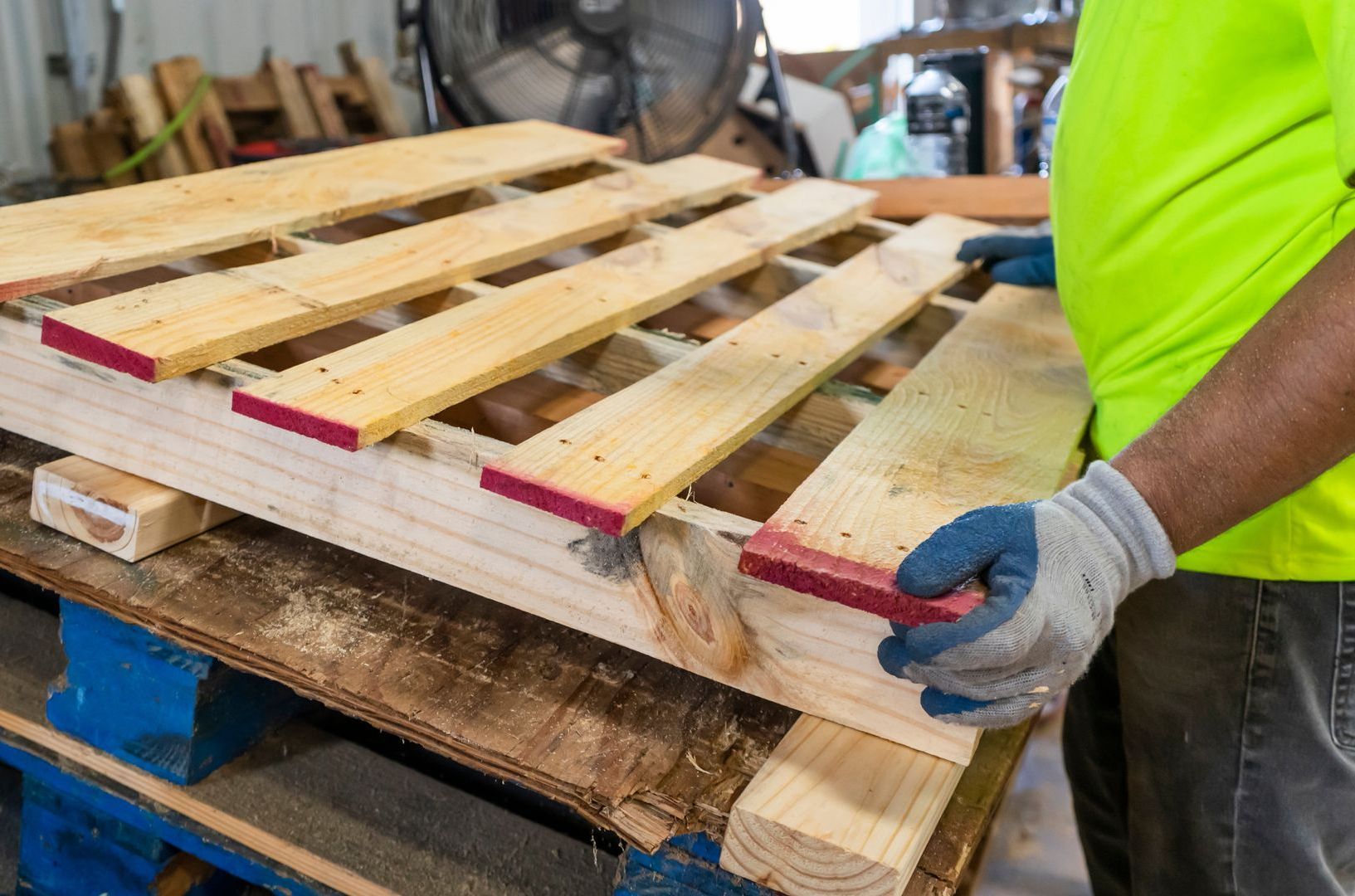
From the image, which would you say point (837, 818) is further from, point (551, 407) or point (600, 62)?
point (600, 62)

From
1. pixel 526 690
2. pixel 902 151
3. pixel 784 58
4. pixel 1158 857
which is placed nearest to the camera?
pixel 526 690

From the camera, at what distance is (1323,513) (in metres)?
1.33

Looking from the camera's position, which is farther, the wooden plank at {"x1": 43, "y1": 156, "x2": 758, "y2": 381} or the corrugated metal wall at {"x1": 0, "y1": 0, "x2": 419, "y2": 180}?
the corrugated metal wall at {"x1": 0, "y1": 0, "x2": 419, "y2": 180}

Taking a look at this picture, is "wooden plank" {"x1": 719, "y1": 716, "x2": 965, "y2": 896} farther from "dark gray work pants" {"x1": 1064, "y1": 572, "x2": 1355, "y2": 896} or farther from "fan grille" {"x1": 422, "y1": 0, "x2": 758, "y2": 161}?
"fan grille" {"x1": 422, "y1": 0, "x2": 758, "y2": 161}

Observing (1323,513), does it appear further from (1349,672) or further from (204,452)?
(204,452)

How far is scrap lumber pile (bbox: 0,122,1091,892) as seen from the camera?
1.16 m

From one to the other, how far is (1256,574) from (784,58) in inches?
220

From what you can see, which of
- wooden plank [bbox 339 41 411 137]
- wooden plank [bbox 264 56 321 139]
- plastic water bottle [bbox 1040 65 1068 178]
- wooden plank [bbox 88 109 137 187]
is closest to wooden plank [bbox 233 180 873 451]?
plastic water bottle [bbox 1040 65 1068 178]

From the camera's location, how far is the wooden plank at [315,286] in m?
1.33

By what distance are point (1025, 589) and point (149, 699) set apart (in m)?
1.10

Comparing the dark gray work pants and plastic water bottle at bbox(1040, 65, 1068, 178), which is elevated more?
plastic water bottle at bbox(1040, 65, 1068, 178)

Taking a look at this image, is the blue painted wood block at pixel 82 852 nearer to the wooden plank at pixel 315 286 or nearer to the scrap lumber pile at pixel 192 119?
the wooden plank at pixel 315 286

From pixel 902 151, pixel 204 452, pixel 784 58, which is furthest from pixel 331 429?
pixel 784 58

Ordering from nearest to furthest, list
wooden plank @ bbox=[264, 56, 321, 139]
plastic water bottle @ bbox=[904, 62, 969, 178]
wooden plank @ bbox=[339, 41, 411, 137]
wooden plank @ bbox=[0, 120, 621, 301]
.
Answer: wooden plank @ bbox=[0, 120, 621, 301], plastic water bottle @ bbox=[904, 62, 969, 178], wooden plank @ bbox=[264, 56, 321, 139], wooden plank @ bbox=[339, 41, 411, 137]
